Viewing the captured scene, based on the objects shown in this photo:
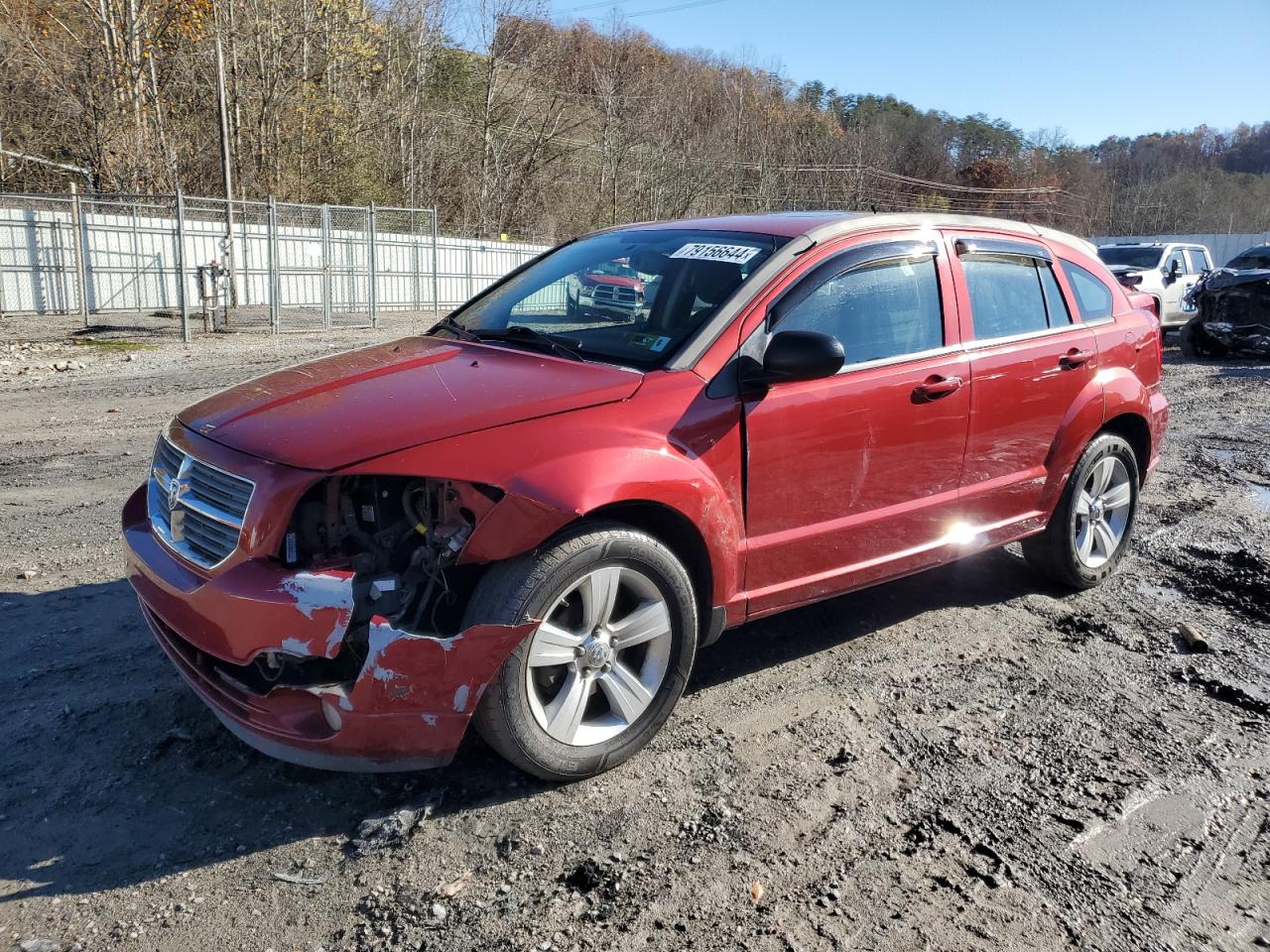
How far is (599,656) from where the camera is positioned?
123 inches

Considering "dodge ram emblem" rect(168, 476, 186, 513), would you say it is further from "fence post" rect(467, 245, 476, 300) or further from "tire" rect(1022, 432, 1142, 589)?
"fence post" rect(467, 245, 476, 300)

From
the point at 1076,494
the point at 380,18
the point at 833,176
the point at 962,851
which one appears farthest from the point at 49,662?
the point at 833,176

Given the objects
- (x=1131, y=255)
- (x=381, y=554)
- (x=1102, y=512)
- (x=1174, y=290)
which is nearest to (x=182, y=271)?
(x=381, y=554)

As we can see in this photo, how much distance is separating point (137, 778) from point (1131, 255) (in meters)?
19.9

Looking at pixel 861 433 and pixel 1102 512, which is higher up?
pixel 861 433

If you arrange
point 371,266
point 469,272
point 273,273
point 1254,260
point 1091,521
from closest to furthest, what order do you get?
1. point 1091,521
2. point 1254,260
3. point 273,273
4. point 371,266
5. point 469,272

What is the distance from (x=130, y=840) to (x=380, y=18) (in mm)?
37892

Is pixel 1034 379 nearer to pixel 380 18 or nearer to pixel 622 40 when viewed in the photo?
pixel 380 18

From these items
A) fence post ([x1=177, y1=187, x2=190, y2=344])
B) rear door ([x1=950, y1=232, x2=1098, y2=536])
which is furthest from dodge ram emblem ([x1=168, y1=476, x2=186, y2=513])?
fence post ([x1=177, y1=187, x2=190, y2=344])

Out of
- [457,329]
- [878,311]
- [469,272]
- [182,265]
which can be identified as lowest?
[469,272]

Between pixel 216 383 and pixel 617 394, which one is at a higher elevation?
pixel 617 394

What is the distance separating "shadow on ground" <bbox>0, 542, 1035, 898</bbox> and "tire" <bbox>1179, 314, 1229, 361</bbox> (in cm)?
1492

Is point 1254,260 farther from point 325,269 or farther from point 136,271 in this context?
point 136,271

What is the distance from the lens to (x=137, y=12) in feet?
82.7
